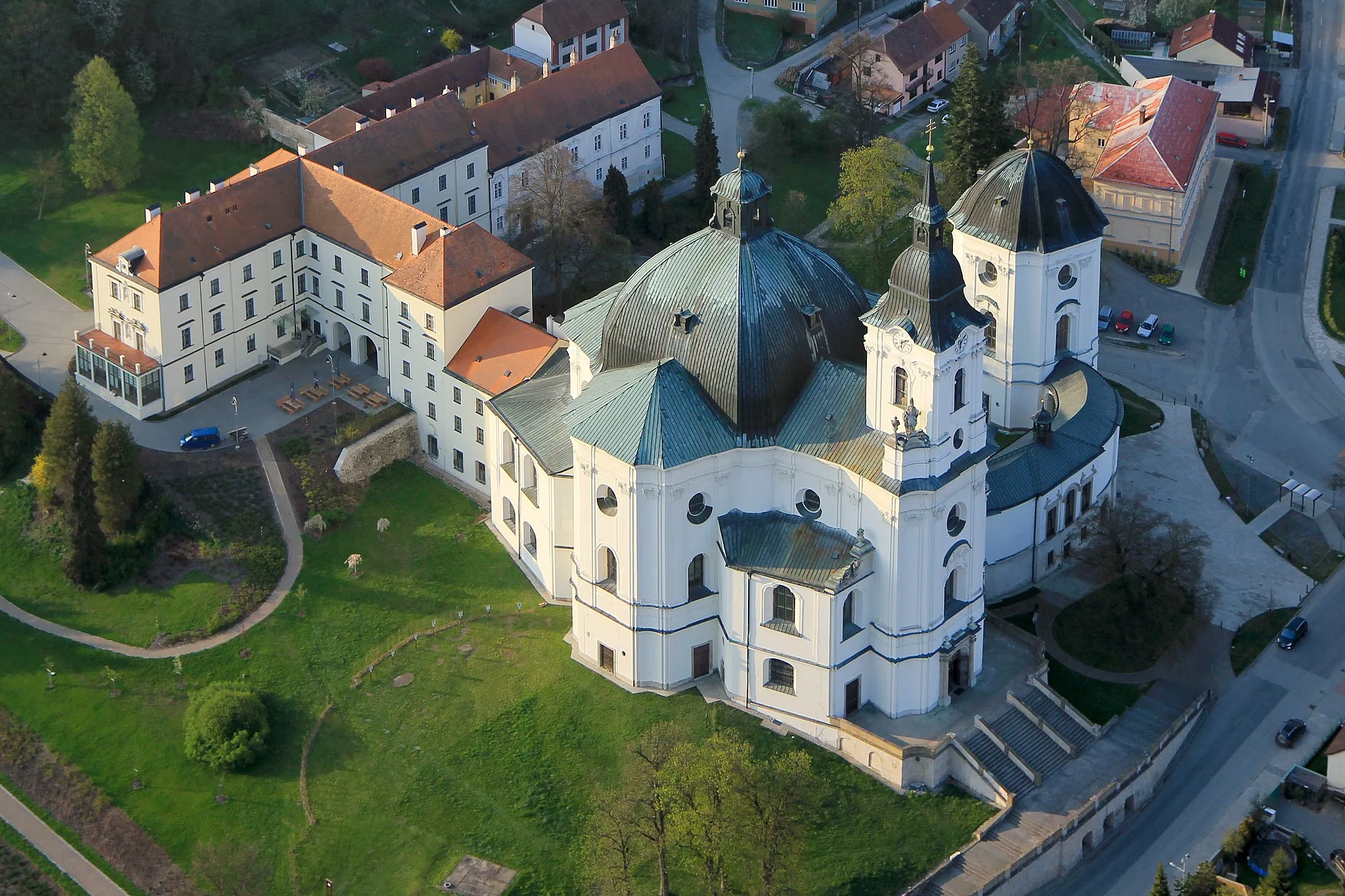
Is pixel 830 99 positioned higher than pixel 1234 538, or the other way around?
pixel 830 99

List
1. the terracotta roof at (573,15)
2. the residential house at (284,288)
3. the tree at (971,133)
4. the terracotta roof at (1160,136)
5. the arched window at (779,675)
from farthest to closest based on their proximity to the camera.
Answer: the terracotta roof at (573,15) < the terracotta roof at (1160,136) < the tree at (971,133) < the residential house at (284,288) < the arched window at (779,675)

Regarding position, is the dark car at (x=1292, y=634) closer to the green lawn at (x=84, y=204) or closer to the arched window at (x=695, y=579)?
the arched window at (x=695, y=579)

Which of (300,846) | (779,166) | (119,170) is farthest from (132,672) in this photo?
(779,166)

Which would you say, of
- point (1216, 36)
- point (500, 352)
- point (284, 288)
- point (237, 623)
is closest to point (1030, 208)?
point (500, 352)

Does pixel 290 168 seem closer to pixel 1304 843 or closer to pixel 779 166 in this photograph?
pixel 779 166

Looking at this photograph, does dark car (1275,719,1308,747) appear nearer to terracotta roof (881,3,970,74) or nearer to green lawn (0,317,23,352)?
terracotta roof (881,3,970,74)

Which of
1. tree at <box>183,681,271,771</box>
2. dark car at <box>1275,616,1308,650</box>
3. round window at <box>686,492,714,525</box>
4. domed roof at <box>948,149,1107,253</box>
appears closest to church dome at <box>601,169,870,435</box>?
round window at <box>686,492,714,525</box>

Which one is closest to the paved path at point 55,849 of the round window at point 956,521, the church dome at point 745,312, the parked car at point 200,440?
the parked car at point 200,440
